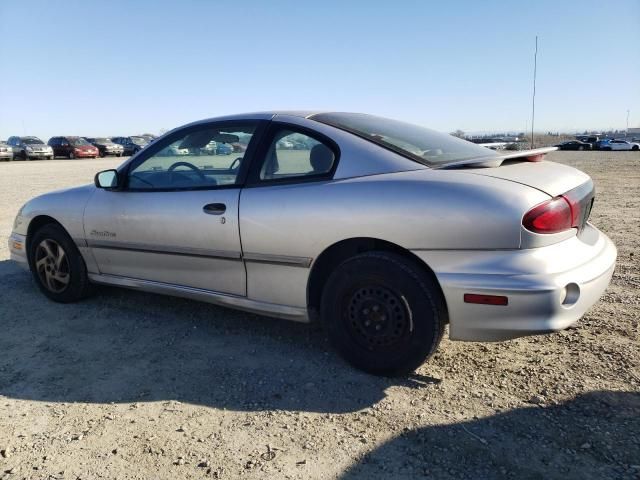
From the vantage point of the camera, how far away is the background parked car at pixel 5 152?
3123 cm

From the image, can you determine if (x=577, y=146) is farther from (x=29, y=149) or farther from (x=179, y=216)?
(x=179, y=216)

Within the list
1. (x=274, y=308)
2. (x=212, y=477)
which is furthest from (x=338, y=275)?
(x=212, y=477)

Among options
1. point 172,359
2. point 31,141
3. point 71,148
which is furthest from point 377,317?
point 31,141

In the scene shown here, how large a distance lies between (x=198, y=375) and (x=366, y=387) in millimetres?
987

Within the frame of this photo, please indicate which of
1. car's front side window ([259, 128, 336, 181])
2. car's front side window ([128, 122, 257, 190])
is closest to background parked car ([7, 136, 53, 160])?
car's front side window ([128, 122, 257, 190])

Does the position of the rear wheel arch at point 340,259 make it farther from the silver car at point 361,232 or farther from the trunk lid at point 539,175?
the trunk lid at point 539,175

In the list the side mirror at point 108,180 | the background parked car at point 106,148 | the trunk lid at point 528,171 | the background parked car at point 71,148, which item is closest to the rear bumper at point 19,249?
the side mirror at point 108,180

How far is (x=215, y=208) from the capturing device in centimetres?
326

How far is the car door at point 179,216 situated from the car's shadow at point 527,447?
152cm

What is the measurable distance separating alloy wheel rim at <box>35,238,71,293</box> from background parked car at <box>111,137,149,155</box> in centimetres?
3727

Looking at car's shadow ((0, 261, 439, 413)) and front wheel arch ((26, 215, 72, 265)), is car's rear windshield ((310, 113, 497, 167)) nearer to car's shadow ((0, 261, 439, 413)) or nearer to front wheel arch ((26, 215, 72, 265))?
car's shadow ((0, 261, 439, 413))

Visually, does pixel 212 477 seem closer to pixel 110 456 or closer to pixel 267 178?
pixel 110 456

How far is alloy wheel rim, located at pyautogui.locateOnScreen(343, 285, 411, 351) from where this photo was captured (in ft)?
8.99

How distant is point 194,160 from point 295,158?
93 centimetres
